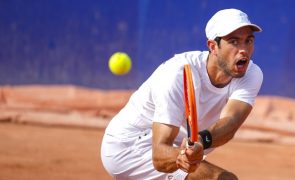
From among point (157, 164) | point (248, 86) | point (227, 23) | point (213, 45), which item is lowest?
point (157, 164)

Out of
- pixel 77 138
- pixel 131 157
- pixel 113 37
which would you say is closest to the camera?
pixel 131 157

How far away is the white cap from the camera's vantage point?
341 cm

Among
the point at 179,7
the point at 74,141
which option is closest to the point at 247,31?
the point at 74,141

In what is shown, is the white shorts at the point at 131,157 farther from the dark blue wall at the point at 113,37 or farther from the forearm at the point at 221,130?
the dark blue wall at the point at 113,37

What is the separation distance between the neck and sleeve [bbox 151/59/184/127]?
18 centimetres

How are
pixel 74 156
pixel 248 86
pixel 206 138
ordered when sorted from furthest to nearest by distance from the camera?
1. pixel 74 156
2. pixel 248 86
3. pixel 206 138

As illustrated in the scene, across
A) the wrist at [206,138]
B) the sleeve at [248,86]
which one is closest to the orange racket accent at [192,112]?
the wrist at [206,138]

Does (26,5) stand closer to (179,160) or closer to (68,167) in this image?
(68,167)

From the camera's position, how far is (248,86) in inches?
147

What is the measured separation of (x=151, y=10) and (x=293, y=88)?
2023mm

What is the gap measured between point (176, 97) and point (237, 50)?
1.24 ft

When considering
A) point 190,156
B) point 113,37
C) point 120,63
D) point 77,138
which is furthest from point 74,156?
point 190,156

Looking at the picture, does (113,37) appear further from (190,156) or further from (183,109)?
(190,156)

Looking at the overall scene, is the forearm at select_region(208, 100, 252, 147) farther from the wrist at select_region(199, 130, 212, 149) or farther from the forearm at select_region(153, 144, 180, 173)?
the forearm at select_region(153, 144, 180, 173)
